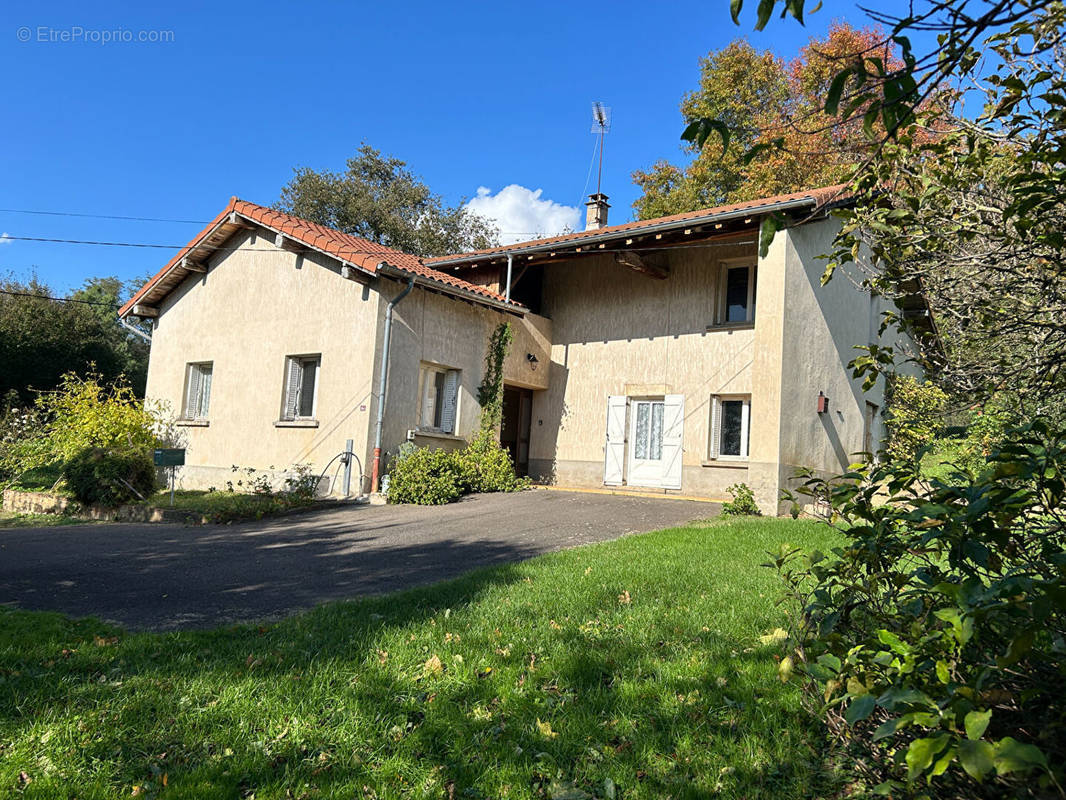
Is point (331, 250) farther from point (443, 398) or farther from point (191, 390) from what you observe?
point (191, 390)

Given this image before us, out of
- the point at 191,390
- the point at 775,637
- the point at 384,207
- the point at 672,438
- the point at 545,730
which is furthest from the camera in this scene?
the point at 384,207

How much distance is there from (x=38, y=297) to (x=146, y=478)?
16.9 m

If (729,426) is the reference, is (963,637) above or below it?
below

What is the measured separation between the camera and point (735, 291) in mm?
14336

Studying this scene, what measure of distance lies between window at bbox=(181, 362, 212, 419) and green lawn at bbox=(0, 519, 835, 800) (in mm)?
11973

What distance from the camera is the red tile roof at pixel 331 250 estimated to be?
12.5 metres

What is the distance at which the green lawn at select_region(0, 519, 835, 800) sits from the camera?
107 inches

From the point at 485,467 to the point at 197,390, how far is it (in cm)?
715

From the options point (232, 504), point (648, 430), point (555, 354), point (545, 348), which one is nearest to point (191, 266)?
point (232, 504)

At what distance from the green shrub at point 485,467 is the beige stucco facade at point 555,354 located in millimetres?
411

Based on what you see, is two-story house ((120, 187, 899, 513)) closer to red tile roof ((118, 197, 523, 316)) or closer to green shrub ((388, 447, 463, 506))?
red tile roof ((118, 197, 523, 316))

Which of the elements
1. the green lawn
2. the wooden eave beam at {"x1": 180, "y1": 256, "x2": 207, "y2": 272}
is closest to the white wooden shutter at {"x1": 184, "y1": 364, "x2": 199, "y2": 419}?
the wooden eave beam at {"x1": 180, "y1": 256, "x2": 207, "y2": 272}

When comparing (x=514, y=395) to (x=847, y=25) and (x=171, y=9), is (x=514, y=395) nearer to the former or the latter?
(x=171, y=9)

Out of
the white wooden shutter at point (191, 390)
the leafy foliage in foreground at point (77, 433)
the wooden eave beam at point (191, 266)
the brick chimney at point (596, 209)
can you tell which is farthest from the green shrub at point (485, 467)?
the wooden eave beam at point (191, 266)
